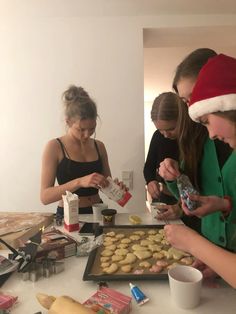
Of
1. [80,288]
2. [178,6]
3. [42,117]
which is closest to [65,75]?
[42,117]

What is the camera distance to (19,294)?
2.50 feet

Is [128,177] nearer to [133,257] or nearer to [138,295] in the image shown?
[133,257]

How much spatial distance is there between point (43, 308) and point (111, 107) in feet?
5.83

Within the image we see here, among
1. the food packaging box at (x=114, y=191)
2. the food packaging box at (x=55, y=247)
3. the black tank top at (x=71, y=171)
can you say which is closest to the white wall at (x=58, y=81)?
the black tank top at (x=71, y=171)

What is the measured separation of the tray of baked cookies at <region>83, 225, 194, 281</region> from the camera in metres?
0.82

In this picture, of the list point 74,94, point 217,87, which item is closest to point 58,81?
point 74,94

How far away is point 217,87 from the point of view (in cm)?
76

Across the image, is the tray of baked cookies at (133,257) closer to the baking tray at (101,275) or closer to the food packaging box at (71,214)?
the baking tray at (101,275)

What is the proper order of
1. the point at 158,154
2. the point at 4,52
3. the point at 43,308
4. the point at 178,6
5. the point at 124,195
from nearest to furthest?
the point at 43,308 < the point at 124,195 < the point at 158,154 < the point at 178,6 < the point at 4,52

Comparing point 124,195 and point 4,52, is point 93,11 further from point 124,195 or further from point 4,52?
point 124,195

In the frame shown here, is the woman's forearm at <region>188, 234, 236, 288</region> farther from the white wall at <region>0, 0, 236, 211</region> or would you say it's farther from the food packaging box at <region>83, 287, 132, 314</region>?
the white wall at <region>0, 0, 236, 211</region>

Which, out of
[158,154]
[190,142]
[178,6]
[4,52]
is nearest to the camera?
[190,142]

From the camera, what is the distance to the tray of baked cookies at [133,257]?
82cm

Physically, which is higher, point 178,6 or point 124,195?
point 178,6
